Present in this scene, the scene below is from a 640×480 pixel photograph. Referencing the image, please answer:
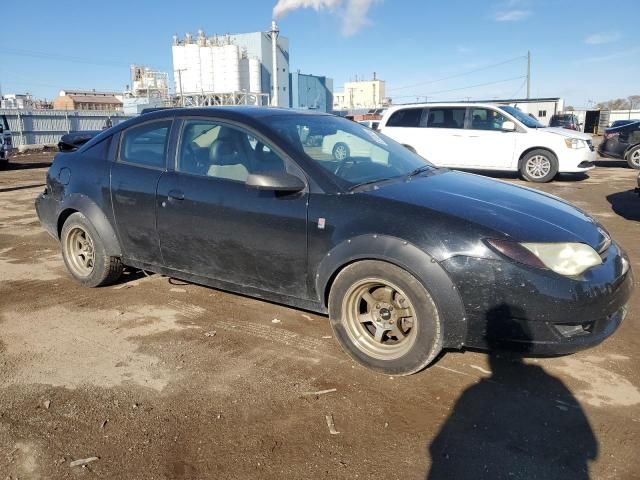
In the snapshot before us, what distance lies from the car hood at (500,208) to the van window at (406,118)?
9092 mm

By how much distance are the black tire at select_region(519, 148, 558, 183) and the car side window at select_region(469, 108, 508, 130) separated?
993mm

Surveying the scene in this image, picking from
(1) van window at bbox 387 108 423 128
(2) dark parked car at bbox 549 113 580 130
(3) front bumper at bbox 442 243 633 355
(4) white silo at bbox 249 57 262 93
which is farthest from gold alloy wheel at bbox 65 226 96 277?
(4) white silo at bbox 249 57 262 93

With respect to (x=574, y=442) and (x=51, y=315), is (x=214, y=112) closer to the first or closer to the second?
(x=51, y=315)

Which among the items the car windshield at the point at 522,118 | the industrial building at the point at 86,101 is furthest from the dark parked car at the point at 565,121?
the industrial building at the point at 86,101

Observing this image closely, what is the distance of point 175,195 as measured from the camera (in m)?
3.78

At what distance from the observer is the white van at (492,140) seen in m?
11.5

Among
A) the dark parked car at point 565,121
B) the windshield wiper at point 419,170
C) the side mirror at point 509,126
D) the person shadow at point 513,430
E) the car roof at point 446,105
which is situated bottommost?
the person shadow at point 513,430

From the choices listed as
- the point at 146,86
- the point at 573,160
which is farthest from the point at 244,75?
the point at 573,160

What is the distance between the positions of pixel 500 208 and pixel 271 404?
5.91 ft

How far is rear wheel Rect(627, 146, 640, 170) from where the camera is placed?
14.3 meters

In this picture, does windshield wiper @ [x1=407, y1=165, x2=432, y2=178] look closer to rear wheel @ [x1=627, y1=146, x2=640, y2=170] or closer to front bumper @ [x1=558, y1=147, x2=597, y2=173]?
front bumper @ [x1=558, y1=147, x2=597, y2=173]

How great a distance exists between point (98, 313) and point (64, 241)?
39.4 inches

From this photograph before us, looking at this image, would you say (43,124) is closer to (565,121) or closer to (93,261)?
(93,261)

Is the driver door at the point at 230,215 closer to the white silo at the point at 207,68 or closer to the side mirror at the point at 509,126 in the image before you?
the side mirror at the point at 509,126
